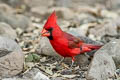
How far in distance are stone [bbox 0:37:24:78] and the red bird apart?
17.5 inches

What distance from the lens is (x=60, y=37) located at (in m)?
4.89

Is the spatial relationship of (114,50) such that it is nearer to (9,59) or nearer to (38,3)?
(9,59)

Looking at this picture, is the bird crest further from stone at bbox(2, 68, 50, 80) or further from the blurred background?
stone at bbox(2, 68, 50, 80)

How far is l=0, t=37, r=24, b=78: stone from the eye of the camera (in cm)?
434

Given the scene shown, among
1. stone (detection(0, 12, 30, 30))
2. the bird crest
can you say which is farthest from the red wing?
stone (detection(0, 12, 30, 30))

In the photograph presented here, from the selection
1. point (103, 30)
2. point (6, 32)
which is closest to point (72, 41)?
point (6, 32)

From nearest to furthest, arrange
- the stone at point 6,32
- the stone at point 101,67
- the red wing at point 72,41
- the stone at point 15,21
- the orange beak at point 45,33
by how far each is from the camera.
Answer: the stone at point 101,67 → the orange beak at point 45,33 → the red wing at point 72,41 → the stone at point 6,32 → the stone at point 15,21

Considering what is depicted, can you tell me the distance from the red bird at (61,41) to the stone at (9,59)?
445 millimetres

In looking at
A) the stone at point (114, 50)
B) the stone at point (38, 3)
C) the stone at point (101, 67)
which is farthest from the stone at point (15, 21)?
the stone at point (101, 67)

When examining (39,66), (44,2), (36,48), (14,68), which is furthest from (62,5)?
(14,68)

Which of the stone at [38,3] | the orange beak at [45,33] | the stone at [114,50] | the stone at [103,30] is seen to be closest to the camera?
the orange beak at [45,33]

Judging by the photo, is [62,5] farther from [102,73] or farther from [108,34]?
[102,73]

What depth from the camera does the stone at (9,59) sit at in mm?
4344

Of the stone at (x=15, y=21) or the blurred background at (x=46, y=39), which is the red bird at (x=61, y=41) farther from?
the stone at (x=15, y=21)
